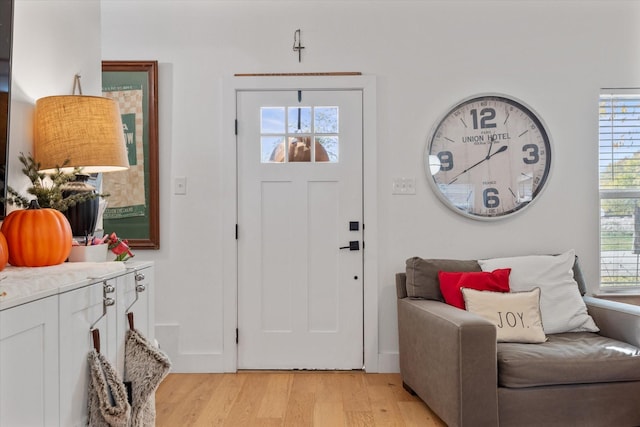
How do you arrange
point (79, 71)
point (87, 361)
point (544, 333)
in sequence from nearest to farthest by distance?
point (87, 361) → point (79, 71) → point (544, 333)

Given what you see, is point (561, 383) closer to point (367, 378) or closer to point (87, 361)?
point (367, 378)

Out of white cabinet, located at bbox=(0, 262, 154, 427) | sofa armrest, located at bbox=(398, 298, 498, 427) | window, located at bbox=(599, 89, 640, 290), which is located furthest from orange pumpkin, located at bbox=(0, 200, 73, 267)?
window, located at bbox=(599, 89, 640, 290)

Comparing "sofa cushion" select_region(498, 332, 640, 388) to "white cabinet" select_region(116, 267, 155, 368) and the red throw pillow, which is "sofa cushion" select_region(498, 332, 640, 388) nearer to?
the red throw pillow

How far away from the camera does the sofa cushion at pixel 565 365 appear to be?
229cm

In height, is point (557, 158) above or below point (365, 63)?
below

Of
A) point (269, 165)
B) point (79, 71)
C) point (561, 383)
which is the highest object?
point (79, 71)

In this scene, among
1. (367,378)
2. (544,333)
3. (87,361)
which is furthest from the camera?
(367,378)

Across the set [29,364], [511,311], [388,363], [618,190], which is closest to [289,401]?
[388,363]

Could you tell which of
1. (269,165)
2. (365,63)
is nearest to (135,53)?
(269,165)

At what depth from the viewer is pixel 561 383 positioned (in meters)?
2.32

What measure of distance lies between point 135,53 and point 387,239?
2.10 meters

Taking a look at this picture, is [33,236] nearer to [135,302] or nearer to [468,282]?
[135,302]

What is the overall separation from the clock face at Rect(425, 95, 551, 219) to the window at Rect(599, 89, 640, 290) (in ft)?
1.50

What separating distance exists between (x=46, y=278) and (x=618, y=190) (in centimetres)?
346
